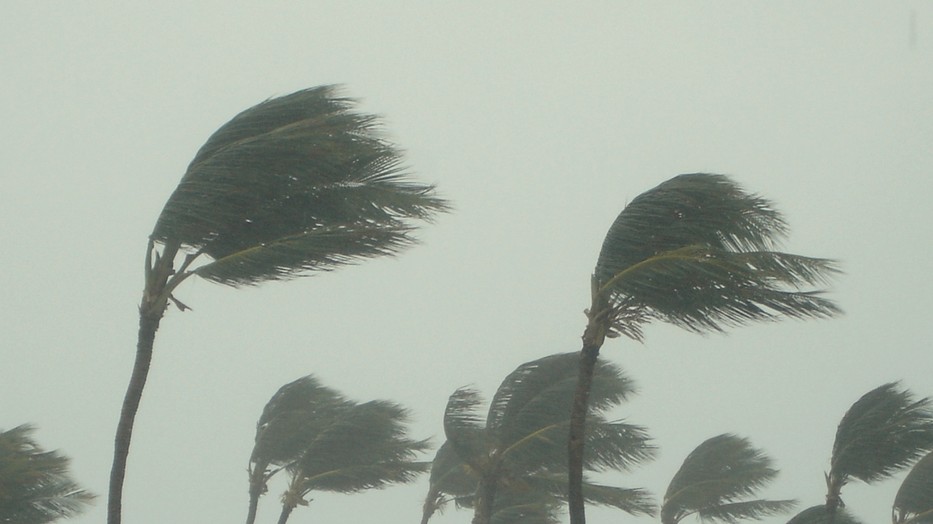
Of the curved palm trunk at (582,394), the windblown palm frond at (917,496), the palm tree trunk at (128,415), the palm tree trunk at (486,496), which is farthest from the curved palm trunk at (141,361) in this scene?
the windblown palm frond at (917,496)

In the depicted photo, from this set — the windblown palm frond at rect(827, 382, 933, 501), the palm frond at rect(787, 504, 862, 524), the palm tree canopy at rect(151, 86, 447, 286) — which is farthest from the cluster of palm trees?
the palm frond at rect(787, 504, 862, 524)

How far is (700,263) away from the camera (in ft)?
41.5

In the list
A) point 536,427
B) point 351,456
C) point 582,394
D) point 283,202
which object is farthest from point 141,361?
point 351,456

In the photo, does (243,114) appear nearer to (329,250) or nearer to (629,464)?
(329,250)

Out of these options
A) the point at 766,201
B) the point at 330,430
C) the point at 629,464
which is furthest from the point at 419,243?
the point at 330,430

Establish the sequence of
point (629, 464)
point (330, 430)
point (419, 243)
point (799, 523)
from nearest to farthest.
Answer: point (419, 243) < point (629, 464) < point (799, 523) < point (330, 430)

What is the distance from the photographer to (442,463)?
Answer: 30.8m

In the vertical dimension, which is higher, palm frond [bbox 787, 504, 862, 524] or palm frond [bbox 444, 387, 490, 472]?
palm frond [bbox 444, 387, 490, 472]

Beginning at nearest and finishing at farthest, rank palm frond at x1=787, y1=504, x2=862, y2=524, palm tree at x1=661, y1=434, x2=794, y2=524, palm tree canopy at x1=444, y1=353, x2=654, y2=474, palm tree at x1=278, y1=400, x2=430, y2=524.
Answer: palm tree canopy at x1=444, y1=353, x2=654, y2=474 → palm frond at x1=787, y1=504, x2=862, y2=524 → palm tree at x1=278, y1=400, x2=430, y2=524 → palm tree at x1=661, y1=434, x2=794, y2=524

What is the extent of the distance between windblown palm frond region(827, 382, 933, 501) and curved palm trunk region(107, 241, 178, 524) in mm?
13477

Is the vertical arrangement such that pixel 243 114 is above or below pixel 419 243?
above

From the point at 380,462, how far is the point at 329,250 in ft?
53.3

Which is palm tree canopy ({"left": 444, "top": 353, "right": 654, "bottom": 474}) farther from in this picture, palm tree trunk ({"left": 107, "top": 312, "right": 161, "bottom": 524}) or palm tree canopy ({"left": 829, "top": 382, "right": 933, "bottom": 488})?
palm tree trunk ({"left": 107, "top": 312, "right": 161, "bottom": 524})

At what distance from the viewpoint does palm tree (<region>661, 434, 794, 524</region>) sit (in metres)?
31.5
